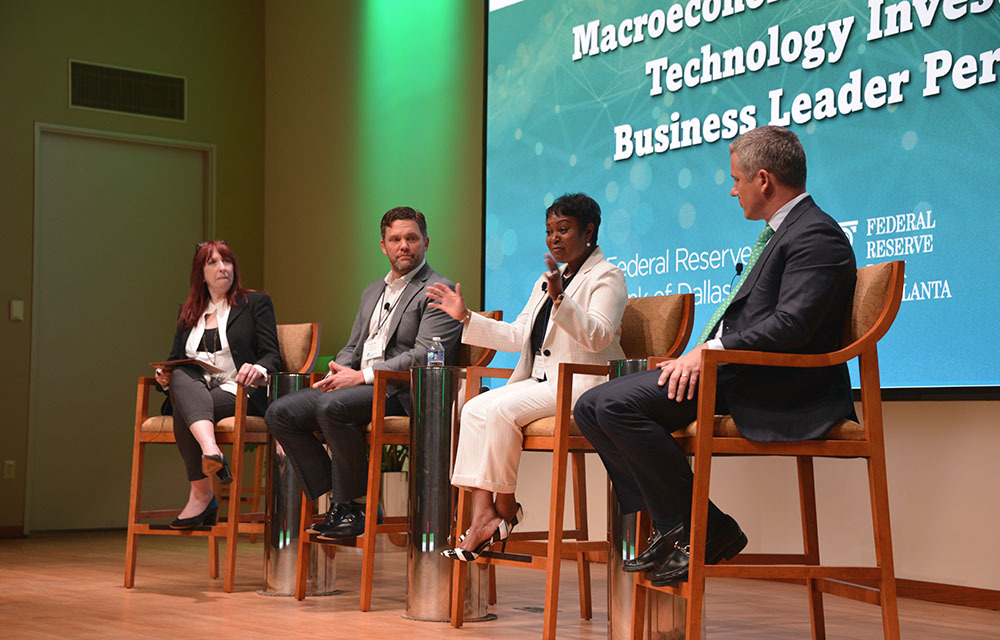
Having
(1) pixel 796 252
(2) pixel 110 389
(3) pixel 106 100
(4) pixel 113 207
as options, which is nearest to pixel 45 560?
(2) pixel 110 389

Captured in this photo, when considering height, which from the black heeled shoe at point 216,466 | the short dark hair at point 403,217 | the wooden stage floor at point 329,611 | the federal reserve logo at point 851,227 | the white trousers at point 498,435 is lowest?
the wooden stage floor at point 329,611

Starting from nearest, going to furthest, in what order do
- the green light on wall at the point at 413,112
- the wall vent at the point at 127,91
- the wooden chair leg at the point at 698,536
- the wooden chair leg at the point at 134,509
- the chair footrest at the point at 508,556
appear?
the wooden chair leg at the point at 698,536 < the chair footrest at the point at 508,556 < the wooden chair leg at the point at 134,509 < the green light on wall at the point at 413,112 < the wall vent at the point at 127,91

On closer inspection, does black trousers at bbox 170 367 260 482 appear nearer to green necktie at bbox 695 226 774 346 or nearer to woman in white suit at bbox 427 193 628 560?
woman in white suit at bbox 427 193 628 560

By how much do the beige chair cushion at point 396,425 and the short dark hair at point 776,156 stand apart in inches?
56.5

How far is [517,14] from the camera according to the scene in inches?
212

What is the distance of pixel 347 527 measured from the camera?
3.58 meters

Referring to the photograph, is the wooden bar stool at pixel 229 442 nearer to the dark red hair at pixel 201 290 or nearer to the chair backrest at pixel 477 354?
the dark red hair at pixel 201 290

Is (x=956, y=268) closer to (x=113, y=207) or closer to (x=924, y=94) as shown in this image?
(x=924, y=94)

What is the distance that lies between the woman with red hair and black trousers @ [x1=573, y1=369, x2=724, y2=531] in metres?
1.81

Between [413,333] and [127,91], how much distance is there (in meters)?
3.68

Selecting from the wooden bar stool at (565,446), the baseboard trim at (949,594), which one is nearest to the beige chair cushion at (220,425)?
the wooden bar stool at (565,446)

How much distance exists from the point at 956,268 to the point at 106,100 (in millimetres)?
4858

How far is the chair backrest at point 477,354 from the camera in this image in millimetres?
3645

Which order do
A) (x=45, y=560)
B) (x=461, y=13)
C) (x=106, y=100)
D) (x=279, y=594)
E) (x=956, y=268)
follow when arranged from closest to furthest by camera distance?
(x=956, y=268) → (x=279, y=594) → (x=45, y=560) → (x=461, y=13) → (x=106, y=100)
